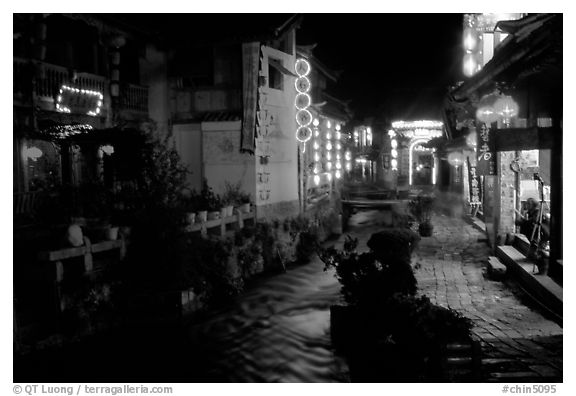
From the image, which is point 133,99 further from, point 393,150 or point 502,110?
point 393,150

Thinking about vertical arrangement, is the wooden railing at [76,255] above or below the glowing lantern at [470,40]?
below

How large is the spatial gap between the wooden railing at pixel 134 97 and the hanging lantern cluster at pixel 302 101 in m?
6.41

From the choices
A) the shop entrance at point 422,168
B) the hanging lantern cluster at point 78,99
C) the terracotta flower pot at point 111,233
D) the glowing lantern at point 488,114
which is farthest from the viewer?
the shop entrance at point 422,168

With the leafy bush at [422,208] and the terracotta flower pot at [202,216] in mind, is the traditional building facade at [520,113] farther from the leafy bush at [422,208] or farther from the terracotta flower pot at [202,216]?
the terracotta flower pot at [202,216]

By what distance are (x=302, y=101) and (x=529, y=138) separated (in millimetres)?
11683

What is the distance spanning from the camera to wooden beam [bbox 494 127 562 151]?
36.8 feet

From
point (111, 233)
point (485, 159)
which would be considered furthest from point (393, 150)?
point (111, 233)

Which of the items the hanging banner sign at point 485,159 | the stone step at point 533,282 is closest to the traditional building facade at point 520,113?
the hanging banner sign at point 485,159

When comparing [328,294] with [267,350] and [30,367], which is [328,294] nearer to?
[267,350]

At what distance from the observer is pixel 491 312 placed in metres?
10.7

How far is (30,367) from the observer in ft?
30.1

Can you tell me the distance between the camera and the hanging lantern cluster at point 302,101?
21.5m

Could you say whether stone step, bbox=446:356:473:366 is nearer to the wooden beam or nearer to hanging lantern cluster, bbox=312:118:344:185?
the wooden beam

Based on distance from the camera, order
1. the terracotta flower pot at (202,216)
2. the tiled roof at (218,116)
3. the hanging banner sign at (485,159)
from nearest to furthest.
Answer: the terracotta flower pot at (202,216)
the hanging banner sign at (485,159)
the tiled roof at (218,116)
